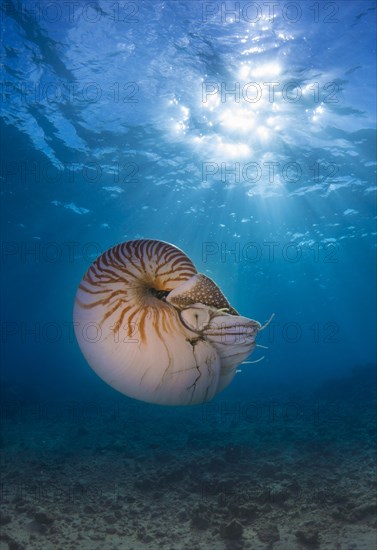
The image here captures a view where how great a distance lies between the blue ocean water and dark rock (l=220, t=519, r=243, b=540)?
0.02 metres

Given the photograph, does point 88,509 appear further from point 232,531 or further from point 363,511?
point 363,511

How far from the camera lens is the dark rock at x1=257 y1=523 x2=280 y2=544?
429cm

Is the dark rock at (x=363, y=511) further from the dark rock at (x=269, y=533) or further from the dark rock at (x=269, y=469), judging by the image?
the dark rock at (x=269, y=469)

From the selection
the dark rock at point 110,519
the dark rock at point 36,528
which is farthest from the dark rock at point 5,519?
the dark rock at point 110,519

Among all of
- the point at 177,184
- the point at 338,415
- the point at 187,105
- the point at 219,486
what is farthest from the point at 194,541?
the point at 177,184

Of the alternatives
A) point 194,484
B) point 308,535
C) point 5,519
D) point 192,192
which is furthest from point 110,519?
point 192,192

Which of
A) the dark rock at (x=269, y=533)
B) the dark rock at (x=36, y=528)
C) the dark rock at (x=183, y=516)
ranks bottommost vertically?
the dark rock at (x=36, y=528)

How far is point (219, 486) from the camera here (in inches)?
229

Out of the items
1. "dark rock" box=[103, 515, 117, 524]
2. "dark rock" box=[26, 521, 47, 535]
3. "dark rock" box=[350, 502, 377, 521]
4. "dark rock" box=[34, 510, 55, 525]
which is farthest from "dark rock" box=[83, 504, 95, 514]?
"dark rock" box=[350, 502, 377, 521]

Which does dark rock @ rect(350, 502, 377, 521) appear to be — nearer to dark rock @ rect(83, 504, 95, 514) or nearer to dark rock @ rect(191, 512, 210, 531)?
dark rock @ rect(191, 512, 210, 531)

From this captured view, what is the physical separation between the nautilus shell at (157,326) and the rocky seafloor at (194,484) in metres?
3.41

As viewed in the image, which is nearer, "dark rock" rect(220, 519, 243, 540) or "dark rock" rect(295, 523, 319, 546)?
"dark rock" rect(295, 523, 319, 546)

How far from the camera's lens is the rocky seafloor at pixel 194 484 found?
4457 mm

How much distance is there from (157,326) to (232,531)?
3.85m
